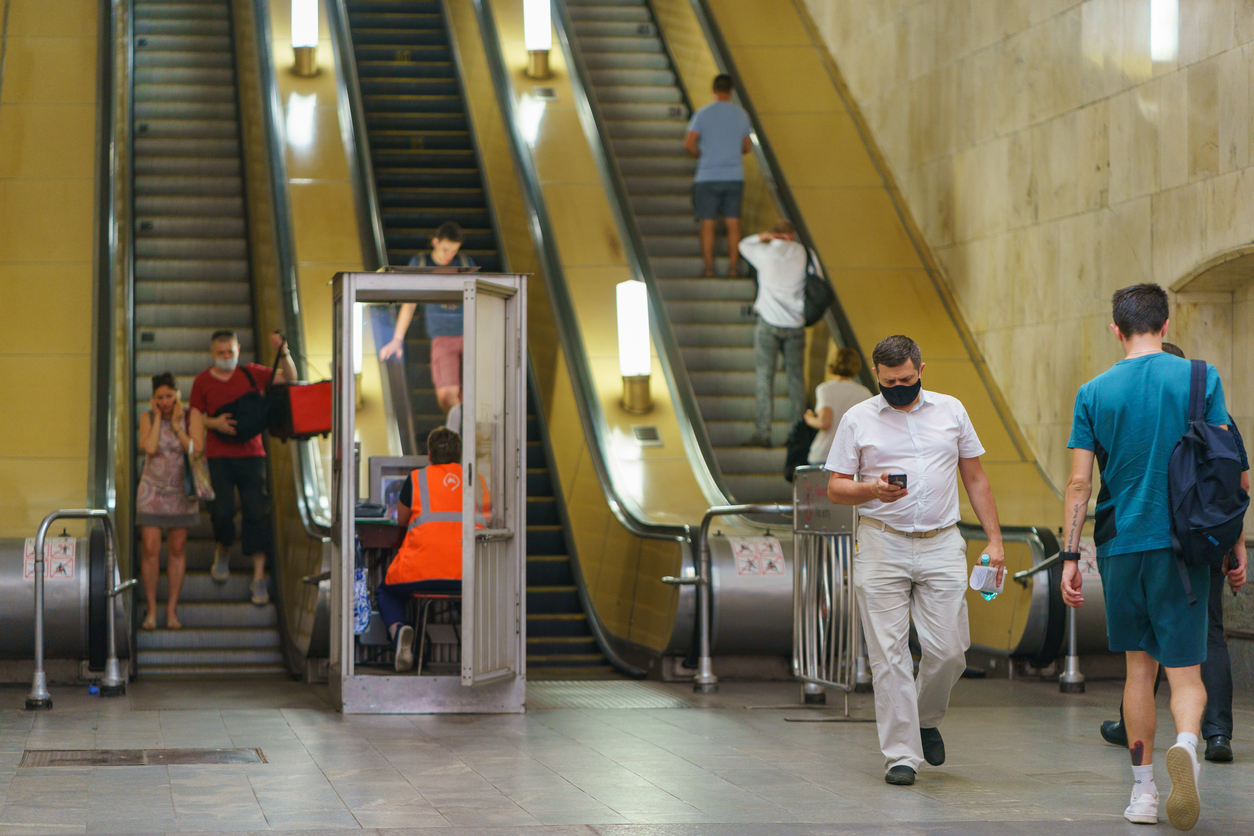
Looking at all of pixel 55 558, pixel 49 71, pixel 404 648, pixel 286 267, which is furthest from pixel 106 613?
pixel 49 71

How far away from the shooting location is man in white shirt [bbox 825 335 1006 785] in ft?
18.4

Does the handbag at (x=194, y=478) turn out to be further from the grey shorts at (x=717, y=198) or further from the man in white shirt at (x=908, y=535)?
the man in white shirt at (x=908, y=535)

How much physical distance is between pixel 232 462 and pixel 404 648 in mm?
2688

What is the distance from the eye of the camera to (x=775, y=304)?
10859 millimetres

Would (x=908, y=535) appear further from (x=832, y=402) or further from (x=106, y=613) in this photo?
(x=106, y=613)

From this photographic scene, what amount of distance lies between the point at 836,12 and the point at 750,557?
7.37m

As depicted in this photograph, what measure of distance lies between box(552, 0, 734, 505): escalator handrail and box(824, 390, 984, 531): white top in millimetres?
3750

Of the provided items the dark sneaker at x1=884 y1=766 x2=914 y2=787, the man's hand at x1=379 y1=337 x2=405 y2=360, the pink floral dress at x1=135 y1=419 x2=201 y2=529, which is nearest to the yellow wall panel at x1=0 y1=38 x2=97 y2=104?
the man's hand at x1=379 y1=337 x2=405 y2=360

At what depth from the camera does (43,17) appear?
13258mm

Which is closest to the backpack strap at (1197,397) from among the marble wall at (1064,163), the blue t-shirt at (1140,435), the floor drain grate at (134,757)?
the blue t-shirt at (1140,435)

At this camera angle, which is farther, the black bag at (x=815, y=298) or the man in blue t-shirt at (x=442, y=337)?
the black bag at (x=815, y=298)

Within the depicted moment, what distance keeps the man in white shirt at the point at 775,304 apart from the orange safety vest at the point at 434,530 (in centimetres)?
373

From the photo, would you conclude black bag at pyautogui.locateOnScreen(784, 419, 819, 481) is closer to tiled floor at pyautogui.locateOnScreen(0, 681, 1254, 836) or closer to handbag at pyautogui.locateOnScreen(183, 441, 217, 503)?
tiled floor at pyautogui.locateOnScreen(0, 681, 1254, 836)

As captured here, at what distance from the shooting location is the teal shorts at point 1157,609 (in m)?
4.87
